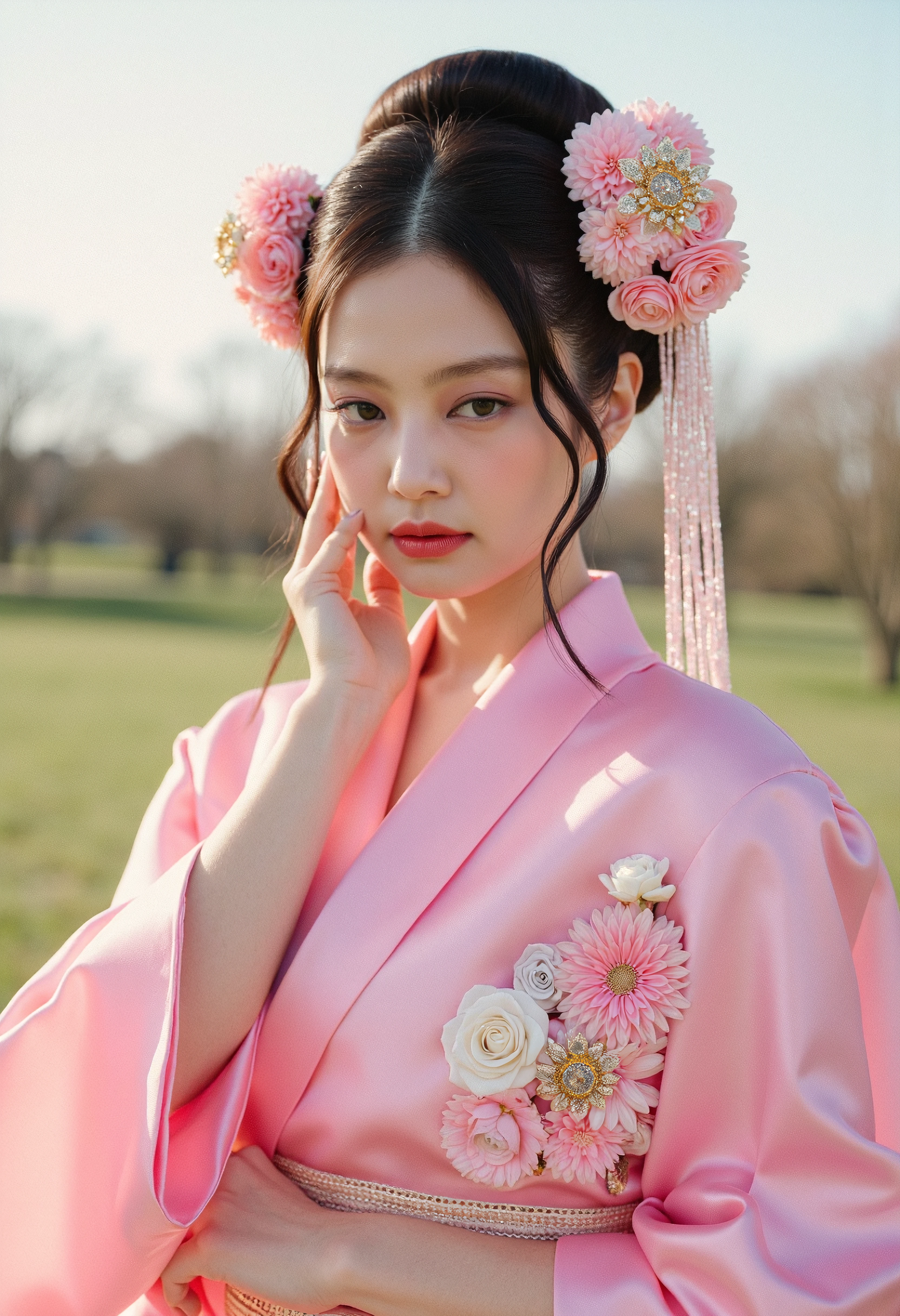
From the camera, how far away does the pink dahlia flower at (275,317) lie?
1.79 meters

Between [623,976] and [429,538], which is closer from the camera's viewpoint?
[623,976]

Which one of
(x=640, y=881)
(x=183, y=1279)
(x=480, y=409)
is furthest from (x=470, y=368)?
(x=183, y=1279)

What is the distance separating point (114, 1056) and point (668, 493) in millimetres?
1075

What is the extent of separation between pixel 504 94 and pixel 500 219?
26 centimetres

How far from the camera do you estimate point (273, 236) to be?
1.74m

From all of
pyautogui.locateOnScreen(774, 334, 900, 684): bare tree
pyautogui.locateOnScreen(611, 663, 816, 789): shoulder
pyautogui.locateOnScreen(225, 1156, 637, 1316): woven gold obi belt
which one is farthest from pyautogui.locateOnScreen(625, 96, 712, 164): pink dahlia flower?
pyautogui.locateOnScreen(774, 334, 900, 684): bare tree

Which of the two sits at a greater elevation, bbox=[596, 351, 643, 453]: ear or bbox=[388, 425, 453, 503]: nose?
bbox=[596, 351, 643, 453]: ear

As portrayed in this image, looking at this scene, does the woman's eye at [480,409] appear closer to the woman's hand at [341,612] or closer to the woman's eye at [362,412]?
the woman's eye at [362,412]

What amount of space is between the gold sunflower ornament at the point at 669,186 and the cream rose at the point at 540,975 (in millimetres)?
903

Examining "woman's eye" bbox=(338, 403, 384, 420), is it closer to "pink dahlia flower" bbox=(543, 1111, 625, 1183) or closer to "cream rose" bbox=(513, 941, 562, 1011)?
"cream rose" bbox=(513, 941, 562, 1011)

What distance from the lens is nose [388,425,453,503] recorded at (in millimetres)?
1350

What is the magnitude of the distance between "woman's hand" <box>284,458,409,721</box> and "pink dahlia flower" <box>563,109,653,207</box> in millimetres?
508

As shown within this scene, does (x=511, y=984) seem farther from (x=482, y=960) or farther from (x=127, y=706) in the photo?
(x=127, y=706)

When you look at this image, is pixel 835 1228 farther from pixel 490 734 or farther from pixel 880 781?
pixel 880 781
